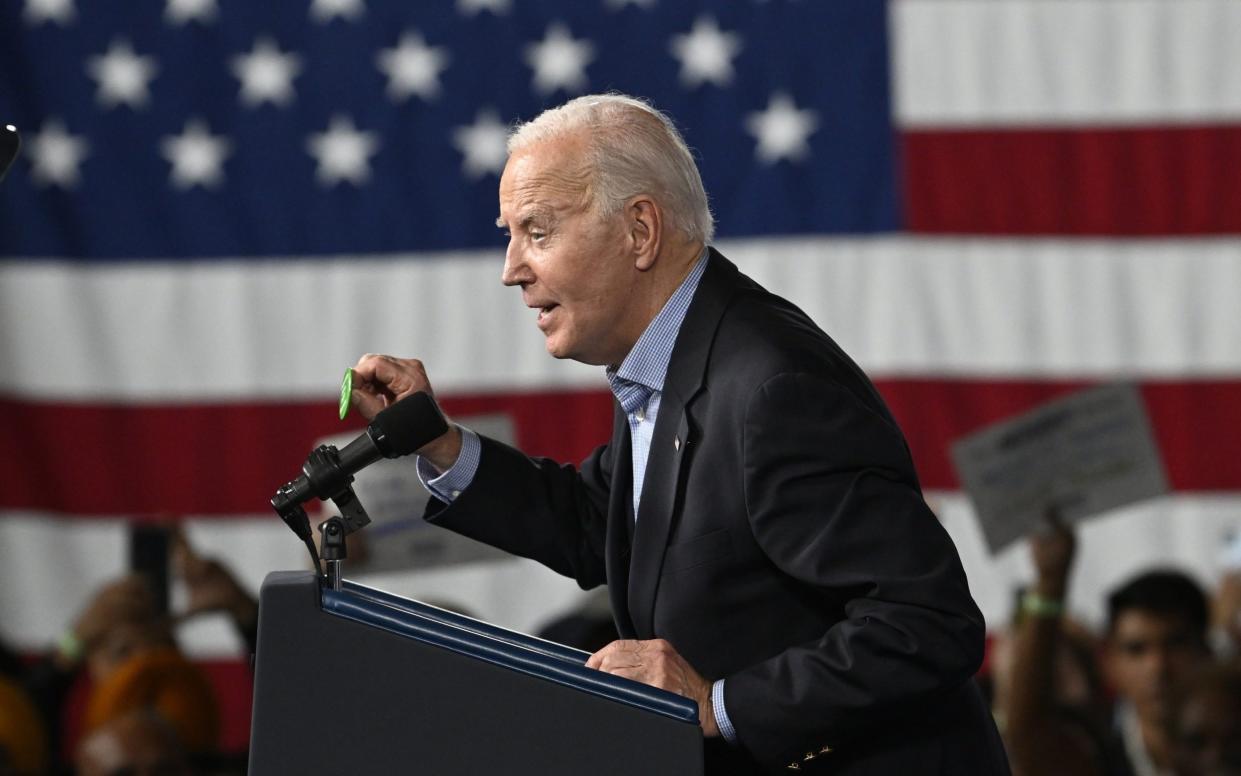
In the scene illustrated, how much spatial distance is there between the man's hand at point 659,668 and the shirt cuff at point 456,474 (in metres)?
0.48

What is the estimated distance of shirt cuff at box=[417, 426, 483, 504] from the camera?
200 centimetres

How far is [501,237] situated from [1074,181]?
172 centimetres

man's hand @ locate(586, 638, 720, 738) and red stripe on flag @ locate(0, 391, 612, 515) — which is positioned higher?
man's hand @ locate(586, 638, 720, 738)

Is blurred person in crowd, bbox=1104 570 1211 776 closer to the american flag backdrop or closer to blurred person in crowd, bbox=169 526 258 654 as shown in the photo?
the american flag backdrop

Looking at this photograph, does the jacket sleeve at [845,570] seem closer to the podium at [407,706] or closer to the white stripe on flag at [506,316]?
the podium at [407,706]

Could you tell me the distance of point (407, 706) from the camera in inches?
55.1

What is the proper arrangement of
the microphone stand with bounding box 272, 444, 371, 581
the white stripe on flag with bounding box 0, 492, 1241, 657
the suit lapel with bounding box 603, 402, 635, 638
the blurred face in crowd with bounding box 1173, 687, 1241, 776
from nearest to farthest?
the microphone stand with bounding box 272, 444, 371, 581, the suit lapel with bounding box 603, 402, 635, 638, the blurred face in crowd with bounding box 1173, 687, 1241, 776, the white stripe on flag with bounding box 0, 492, 1241, 657

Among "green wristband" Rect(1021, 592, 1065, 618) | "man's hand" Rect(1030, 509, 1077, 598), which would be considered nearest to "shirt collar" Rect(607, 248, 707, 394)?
"man's hand" Rect(1030, 509, 1077, 598)

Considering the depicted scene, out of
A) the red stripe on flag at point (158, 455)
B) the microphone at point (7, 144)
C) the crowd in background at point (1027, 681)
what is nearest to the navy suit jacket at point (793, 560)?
the microphone at point (7, 144)

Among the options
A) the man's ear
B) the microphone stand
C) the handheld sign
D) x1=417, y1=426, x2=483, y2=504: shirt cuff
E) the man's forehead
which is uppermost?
the man's forehead

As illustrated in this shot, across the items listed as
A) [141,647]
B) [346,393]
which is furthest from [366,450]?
[141,647]

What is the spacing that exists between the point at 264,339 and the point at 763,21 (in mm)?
1815

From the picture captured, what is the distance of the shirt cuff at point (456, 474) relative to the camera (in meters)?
2.00

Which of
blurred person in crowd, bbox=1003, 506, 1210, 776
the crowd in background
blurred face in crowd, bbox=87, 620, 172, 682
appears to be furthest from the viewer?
blurred face in crowd, bbox=87, 620, 172, 682
